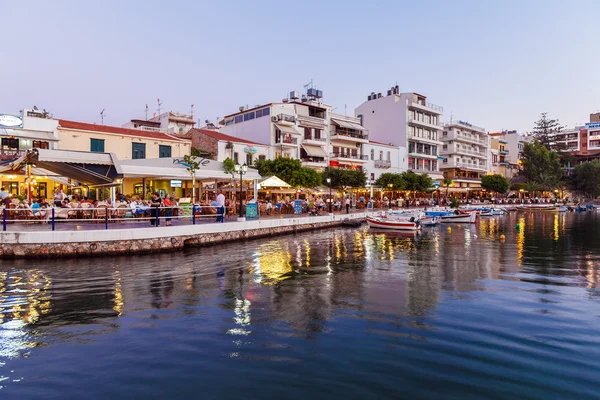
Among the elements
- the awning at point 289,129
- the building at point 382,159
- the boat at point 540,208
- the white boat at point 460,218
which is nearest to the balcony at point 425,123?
the building at point 382,159

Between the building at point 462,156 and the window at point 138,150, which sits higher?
the building at point 462,156

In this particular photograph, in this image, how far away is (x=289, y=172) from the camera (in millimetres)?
37688

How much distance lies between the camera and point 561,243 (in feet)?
78.4

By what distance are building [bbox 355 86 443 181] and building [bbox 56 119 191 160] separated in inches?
1525

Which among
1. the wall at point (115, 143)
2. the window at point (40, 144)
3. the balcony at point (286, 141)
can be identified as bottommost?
the window at point (40, 144)

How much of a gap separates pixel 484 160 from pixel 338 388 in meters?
88.9

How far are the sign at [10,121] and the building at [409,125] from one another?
51.8 m

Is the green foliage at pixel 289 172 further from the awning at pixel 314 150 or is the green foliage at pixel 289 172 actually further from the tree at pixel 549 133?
the tree at pixel 549 133

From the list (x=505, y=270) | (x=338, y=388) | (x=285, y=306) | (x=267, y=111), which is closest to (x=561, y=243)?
(x=505, y=270)

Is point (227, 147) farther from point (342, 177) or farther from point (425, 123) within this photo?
point (425, 123)

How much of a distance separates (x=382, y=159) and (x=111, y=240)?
161ft

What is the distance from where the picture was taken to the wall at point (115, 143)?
104ft

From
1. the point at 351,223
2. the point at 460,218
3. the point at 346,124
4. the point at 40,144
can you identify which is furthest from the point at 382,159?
the point at 40,144

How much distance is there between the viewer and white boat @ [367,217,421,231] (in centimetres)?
3019
